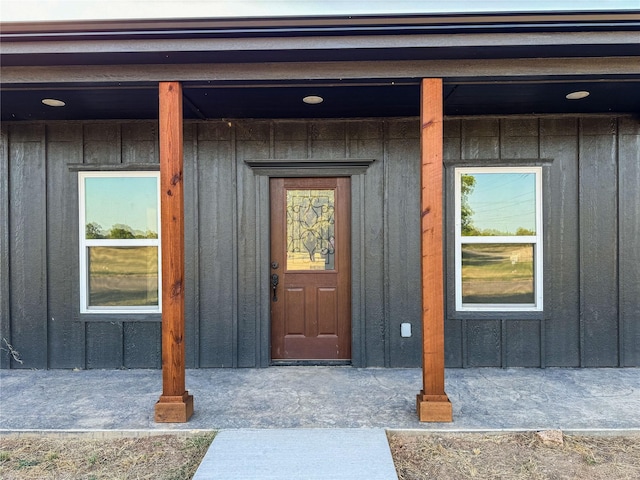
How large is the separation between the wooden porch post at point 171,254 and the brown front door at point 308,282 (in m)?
1.31

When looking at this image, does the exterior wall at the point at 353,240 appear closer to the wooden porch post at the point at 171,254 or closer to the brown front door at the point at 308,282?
the brown front door at the point at 308,282

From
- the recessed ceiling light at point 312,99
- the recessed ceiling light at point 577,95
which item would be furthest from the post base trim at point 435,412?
the recessed ceiling light at point 577,95

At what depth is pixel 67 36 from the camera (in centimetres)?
257

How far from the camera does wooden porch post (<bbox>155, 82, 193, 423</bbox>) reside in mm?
2756

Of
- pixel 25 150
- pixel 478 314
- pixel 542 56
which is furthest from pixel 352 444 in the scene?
pixel 25 150

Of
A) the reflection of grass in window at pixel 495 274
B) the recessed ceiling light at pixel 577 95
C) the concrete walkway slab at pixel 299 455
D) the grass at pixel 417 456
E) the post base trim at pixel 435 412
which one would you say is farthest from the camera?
the reflection of grass in window at pixel 495 274

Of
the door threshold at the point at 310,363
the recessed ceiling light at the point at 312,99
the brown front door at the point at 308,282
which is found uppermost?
the recessed ceiling light at the point at 312,99

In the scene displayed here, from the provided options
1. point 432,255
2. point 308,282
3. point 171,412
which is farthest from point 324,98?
point 171,412

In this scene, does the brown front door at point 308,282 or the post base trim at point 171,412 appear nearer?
the post base trim at point 171,412

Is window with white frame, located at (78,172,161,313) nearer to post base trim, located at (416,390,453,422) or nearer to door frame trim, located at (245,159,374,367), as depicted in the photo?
door frame trim, located at (245,159,374,367)

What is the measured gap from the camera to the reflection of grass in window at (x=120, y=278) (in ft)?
13.2

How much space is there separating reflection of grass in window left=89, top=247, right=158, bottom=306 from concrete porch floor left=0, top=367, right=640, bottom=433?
0.70m

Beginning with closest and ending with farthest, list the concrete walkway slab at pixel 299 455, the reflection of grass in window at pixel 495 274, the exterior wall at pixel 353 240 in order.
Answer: the concrete walkway slab at pixel 299 455 < the exterior wall at pixel 353 240 < the reflection of grass in window at pixel 495 274

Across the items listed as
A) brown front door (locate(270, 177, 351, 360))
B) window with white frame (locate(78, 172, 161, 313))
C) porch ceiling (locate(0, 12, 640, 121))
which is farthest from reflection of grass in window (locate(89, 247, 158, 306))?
porch ceiling (locate(0, 12, 640, 121))
